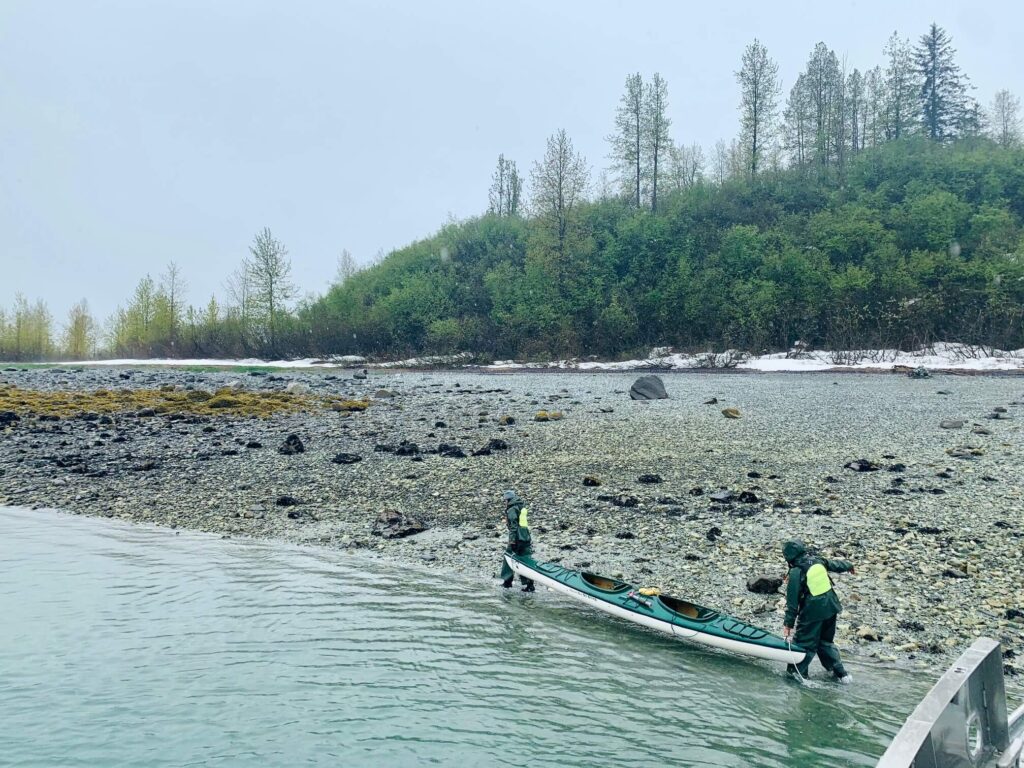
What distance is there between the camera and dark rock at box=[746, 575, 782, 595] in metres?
10.1

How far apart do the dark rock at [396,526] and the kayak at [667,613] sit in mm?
3213

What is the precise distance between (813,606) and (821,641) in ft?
1.43

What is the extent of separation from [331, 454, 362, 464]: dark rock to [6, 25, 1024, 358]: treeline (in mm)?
44306

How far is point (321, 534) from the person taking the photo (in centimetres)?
1337

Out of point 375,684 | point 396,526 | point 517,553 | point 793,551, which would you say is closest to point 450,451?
point 396,526

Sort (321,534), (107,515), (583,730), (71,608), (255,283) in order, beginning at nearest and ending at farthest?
(583,730) < (71,608) < (321,534) < (107,515) < (255,283)

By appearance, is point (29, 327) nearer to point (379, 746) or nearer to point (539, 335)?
point (539, 335)

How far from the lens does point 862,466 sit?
53.0 feet

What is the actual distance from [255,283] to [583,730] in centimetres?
8299

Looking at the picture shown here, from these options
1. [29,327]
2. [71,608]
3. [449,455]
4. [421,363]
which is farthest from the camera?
[29,327]

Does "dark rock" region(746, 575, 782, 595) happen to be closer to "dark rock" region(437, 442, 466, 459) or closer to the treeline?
"dark rock" region(437, 442, 466, 459)

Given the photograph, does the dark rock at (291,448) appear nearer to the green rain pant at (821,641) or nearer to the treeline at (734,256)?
the green rain pant at (821,641)

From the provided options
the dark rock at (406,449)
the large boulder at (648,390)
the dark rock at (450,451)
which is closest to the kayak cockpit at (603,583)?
the dark rock at (450,451)

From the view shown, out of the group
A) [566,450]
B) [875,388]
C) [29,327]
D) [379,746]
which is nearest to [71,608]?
[379,746]
